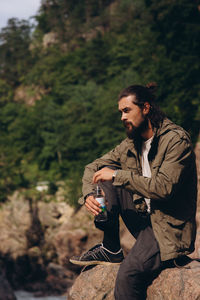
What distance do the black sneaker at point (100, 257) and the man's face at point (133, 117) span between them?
1331 millimetres

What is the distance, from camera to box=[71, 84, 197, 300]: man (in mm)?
3557

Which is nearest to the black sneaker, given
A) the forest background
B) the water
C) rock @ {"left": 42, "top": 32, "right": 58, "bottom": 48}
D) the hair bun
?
the hair bun

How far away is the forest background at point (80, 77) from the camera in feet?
83.1

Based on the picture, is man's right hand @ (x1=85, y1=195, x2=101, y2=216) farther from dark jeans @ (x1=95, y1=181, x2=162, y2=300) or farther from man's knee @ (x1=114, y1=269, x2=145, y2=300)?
man's knee @ (x1=114, y1=269, x2=145, y2=300)

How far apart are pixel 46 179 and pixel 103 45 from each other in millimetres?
17064

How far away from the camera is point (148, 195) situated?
11.7 feet

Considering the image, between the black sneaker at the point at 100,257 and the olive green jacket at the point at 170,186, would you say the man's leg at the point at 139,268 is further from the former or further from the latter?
the black sneaker at the point at 100,257

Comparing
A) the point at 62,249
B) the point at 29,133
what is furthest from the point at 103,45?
the point at 62,249

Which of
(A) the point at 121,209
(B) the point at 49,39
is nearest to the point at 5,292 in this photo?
(A) the point at 121,209

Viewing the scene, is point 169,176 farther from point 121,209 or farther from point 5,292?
point 5,292

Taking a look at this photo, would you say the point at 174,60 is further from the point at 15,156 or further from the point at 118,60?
the point at 15,156

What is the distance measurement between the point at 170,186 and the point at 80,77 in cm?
3761

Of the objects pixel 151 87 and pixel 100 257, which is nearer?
pixel 151 87

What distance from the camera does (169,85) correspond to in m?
24.7
